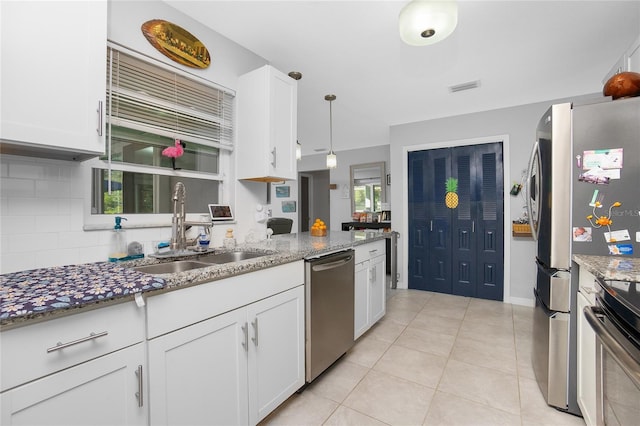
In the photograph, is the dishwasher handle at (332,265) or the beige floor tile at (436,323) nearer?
the dishwasher handle at (332,265)

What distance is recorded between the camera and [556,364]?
168 centimetres

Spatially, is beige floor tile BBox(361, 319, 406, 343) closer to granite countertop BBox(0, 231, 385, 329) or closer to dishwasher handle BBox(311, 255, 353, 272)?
dishwasher handle BBox(311, 255, 353, 272)

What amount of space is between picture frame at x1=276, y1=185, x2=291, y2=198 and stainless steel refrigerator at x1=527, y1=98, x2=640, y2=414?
505cm

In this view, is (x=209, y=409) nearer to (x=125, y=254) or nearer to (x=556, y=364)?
(x=125, y=254)

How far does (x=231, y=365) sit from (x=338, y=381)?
3.13ft

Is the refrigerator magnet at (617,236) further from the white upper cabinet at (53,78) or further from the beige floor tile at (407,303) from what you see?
the white upper cabinet at (53,78)

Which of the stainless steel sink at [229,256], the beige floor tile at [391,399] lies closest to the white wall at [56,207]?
the stainless steel sink at [229,256]

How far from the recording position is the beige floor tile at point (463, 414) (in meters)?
1.58

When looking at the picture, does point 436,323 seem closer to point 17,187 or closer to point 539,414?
point 539,414

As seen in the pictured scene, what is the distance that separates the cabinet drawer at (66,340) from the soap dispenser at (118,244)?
0.66 m

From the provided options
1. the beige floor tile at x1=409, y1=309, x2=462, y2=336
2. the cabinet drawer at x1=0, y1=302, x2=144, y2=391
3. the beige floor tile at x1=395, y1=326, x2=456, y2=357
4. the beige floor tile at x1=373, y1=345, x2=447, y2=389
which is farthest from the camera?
the beige floor tile at x1=409, y1=309, x2=462, y2=336

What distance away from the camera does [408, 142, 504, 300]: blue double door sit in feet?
12.1

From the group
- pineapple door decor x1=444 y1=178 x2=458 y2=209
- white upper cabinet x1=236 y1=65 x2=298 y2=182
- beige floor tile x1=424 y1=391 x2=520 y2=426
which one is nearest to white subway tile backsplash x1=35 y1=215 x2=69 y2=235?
white upper cabinet x1=236 y1=65 x2=298 y2=182

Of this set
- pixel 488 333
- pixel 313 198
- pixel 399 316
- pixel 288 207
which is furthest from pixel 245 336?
pixel 313 198
